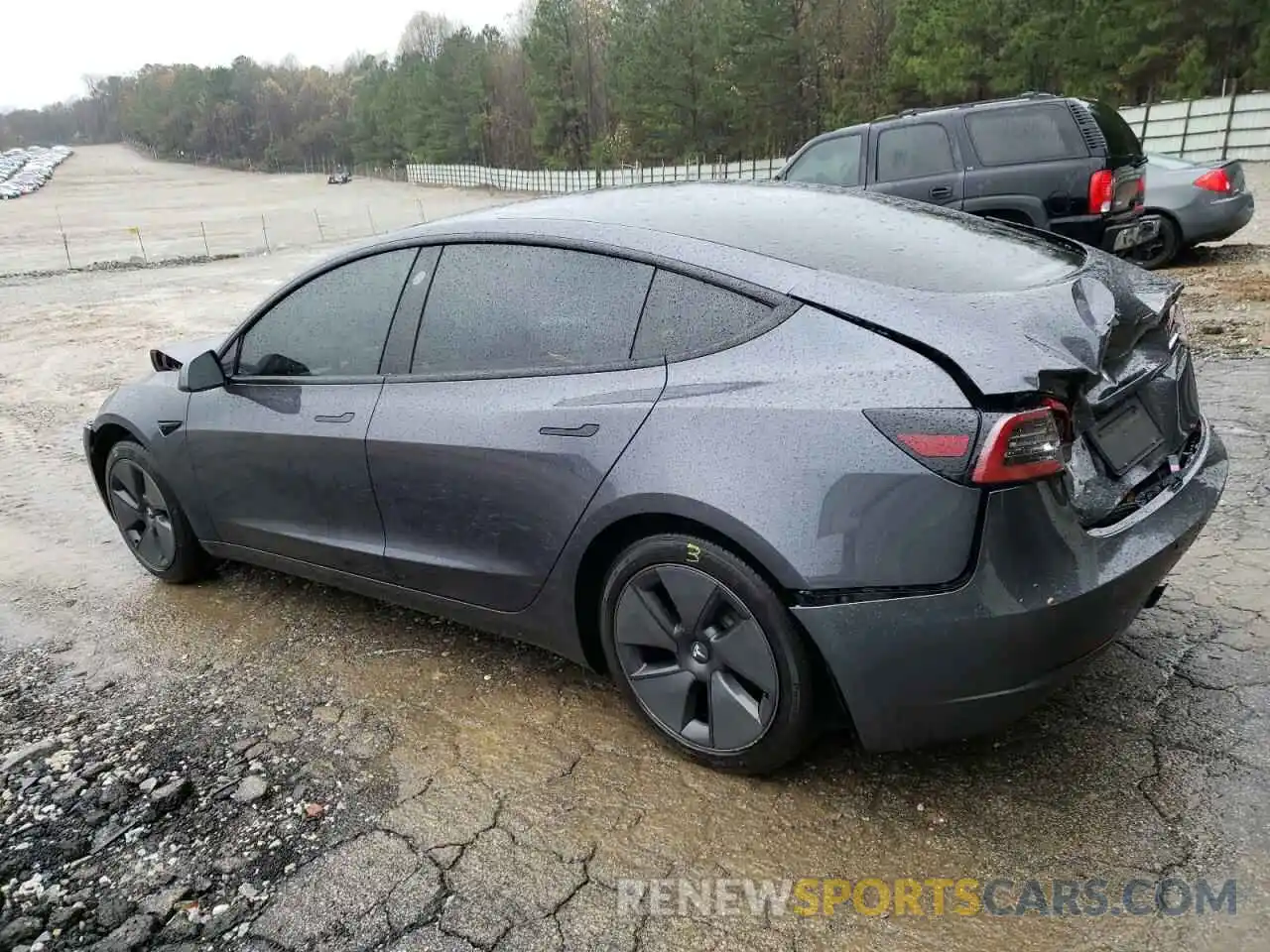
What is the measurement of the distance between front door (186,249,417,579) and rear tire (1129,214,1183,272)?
28.9 ft

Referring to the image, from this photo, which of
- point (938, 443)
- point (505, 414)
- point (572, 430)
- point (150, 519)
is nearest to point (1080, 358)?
point (938, 443)

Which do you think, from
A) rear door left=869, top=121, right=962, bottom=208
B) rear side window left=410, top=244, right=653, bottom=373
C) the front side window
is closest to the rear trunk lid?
rear side window left=410, top=244, right=653, bottom=373

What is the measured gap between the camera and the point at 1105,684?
2996 millimetres

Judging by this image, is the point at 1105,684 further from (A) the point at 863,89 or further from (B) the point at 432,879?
(A) the point at 863,89

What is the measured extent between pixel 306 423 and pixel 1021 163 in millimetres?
7199

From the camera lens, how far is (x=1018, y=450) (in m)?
2.14

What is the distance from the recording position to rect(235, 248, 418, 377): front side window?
3.39m

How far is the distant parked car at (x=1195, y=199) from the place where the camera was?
379 inches

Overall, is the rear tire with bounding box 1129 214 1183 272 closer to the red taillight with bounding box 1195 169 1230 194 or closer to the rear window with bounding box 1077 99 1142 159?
the red taillight with bounding box 1195 169 1230 194

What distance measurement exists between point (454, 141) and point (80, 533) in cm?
8940

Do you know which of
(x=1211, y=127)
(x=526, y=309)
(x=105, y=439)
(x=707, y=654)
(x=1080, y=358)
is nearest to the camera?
(x=1080, y=358)

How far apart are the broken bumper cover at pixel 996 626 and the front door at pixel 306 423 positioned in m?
1.79

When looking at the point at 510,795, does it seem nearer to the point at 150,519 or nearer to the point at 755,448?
the point at 755,448

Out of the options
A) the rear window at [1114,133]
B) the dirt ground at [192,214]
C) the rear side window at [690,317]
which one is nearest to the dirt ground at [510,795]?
the rear side window at [690,317]
